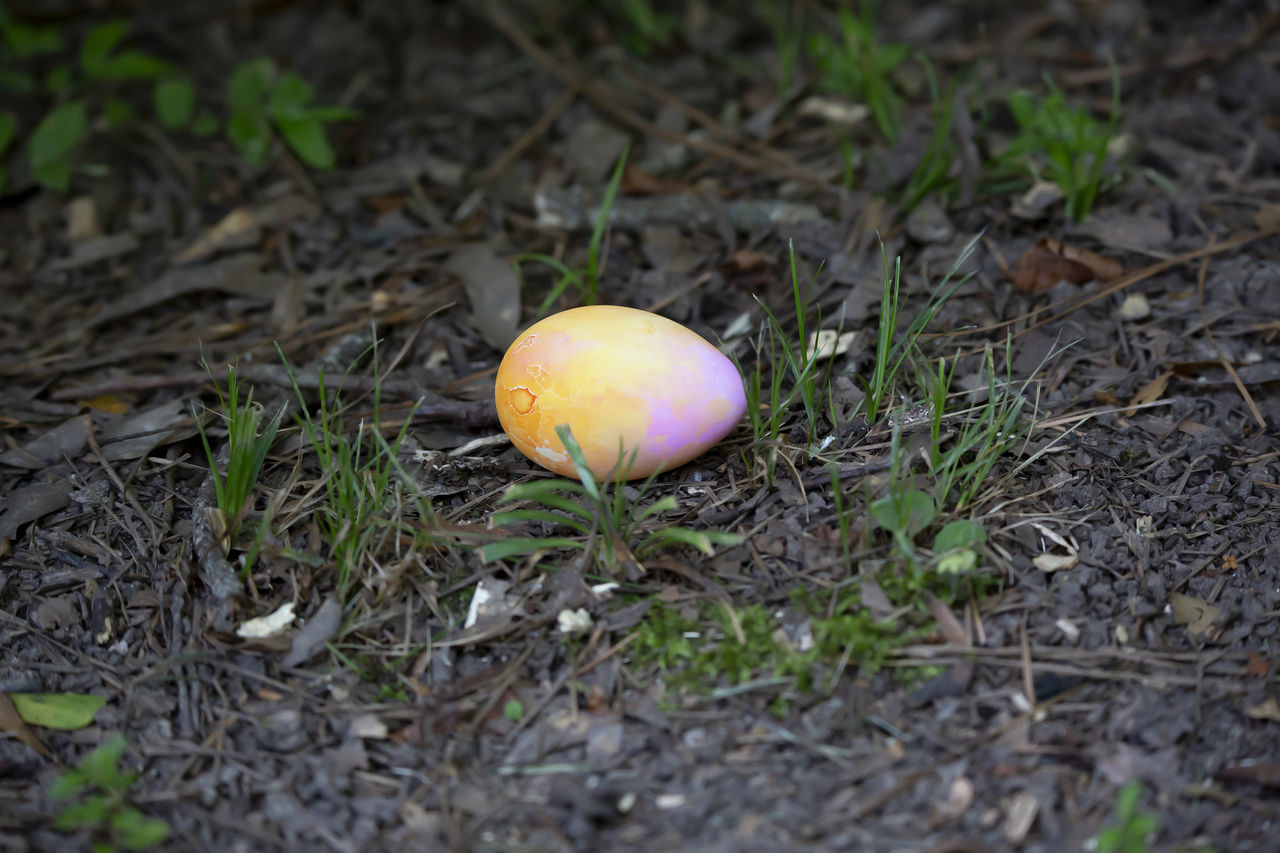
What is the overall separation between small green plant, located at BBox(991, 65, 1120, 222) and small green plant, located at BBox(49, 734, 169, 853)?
94.6 inches

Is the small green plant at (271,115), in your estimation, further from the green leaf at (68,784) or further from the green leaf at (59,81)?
the green leaf at (68,784)

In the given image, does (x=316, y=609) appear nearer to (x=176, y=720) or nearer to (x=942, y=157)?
(x=176, y=720)

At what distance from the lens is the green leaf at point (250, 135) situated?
300cm

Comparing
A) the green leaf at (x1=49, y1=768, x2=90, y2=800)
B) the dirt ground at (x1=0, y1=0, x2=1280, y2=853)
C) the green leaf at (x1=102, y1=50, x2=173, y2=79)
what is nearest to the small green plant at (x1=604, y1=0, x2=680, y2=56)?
the dirt ground at (x1=0, y1=0, x2=1280, y2=853)

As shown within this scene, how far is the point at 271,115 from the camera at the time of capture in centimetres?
306

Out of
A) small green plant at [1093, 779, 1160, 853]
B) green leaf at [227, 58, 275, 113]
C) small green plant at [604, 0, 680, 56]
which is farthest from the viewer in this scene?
small green plant at [604, 0, 680, 56]

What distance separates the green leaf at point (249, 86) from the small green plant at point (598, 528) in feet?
5.85

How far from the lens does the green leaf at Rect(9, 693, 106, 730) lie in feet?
5.86

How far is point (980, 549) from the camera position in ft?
6.07

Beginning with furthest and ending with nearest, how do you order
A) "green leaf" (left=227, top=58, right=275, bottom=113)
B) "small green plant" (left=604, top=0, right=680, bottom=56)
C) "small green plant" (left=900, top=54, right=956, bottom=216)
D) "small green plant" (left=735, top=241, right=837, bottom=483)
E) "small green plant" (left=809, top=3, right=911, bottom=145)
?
"small green plant" (left=604, top=0, right=680, bottom=56)
"green leaf" (left=227, top=58, right=275, bottom=113)
"small green plant" (left=809, top=3, right=911, bottom=145)
"small green plant" (left=900, top=54, right=956, bottom=216)
"small green plant" (left=735, top=241, right=837, bottom=483)

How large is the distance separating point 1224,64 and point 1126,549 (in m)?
2.06

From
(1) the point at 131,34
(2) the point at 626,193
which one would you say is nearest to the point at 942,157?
(2) the point at 626,193

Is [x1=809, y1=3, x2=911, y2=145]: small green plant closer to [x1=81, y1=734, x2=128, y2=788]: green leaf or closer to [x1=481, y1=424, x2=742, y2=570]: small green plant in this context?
[x1=481, y1=424, x2=742, y2=570]: small green plant

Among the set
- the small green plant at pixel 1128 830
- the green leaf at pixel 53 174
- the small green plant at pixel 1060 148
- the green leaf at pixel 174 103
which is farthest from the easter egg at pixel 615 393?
the green leaf at pixel 53 174
